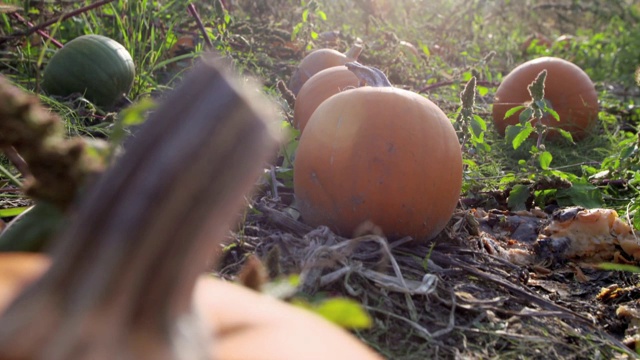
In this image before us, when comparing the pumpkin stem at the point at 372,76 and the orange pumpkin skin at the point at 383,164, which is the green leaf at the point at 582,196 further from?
the pumpkin stem at the point at 372,76

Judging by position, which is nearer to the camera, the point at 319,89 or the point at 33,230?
the point at 33,230

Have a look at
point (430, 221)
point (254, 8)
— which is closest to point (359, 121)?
point (430, 221)

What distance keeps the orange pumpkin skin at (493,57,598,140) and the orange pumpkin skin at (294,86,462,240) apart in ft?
7.91

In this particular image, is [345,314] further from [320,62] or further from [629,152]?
[320,62]

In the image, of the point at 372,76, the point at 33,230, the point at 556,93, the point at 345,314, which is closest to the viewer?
the point at 345,314

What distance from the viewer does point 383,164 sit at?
2227 millimetres

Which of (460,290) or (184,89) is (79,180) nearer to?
(184,89)

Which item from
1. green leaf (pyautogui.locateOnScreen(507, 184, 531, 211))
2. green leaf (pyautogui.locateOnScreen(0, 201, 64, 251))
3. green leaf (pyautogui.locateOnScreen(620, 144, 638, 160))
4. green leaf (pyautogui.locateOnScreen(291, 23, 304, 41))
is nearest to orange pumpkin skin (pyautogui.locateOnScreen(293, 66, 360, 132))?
green leaf (pyautogui.locateOnScreen(507, 184, 531, 211))

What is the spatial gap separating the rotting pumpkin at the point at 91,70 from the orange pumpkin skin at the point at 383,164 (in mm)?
1720

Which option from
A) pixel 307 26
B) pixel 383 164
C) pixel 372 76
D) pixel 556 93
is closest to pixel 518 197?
pixel 372 76

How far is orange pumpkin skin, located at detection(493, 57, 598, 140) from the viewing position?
181 inches

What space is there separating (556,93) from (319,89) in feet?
6.28

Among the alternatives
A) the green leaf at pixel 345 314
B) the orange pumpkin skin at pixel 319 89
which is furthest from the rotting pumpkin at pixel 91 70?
the green leaf at pixel 345 314

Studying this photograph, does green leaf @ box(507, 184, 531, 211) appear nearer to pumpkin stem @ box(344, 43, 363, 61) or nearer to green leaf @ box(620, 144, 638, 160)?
green leaf @ box(620, 144, 638, 160)
